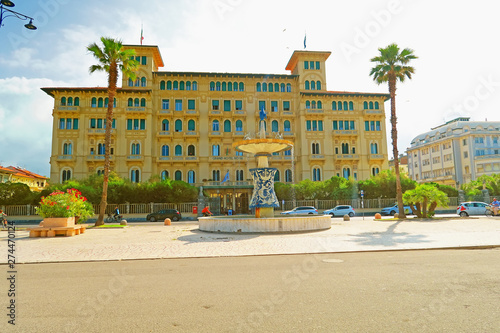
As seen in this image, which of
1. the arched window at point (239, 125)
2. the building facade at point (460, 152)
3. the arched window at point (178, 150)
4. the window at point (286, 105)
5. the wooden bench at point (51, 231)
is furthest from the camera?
the building facade at point (460, 152)

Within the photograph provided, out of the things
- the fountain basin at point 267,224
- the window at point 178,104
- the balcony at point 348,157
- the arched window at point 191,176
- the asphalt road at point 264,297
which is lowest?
the asphalt road at point 264,297

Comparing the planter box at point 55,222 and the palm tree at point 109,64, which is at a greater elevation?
the palm tree at point 109,64

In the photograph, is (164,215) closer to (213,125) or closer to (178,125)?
(178,125)

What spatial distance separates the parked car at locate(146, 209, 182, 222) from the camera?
30.7 metres

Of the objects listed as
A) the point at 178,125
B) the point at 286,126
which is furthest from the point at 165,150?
the point at 286,126

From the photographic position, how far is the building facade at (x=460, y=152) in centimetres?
5928

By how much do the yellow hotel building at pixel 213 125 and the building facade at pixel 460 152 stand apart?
25534mm

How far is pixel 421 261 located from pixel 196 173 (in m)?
38.5

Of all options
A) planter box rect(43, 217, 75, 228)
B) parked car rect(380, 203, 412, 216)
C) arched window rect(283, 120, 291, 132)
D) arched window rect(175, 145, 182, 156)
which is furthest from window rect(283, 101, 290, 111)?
planter box rect(43, 217, 75, 228)

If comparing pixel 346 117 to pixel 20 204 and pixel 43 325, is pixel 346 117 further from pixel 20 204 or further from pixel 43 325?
pixel 43 325

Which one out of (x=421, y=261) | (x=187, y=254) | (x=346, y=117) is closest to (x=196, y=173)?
(x=346, y=117)

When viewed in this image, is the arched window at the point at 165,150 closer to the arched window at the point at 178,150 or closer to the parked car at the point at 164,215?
the arched window at the point at 178,150

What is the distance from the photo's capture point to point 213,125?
45.8 meters

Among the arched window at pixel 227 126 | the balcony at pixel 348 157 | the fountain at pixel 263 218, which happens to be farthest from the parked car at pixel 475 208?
the arched window at pixel 227 126
